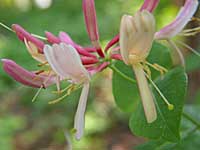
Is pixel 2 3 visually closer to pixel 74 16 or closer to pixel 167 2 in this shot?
pixel 74 16

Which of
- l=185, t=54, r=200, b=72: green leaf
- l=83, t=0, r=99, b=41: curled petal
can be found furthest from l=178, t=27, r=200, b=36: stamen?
l=185, t=54, r=200, b=72: green leaf

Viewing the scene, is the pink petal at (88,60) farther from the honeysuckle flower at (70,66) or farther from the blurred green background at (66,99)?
the blurred green background at (66,99)

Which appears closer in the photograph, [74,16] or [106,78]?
[74,16]

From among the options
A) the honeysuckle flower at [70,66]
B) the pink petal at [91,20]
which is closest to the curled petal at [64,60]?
the honeysuckle flower at [70,66]

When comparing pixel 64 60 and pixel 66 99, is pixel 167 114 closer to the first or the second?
pixel 64 60

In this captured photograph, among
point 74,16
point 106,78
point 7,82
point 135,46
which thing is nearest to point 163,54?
point 135,46

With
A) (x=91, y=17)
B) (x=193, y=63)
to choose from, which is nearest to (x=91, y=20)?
(x=91, y=17)
